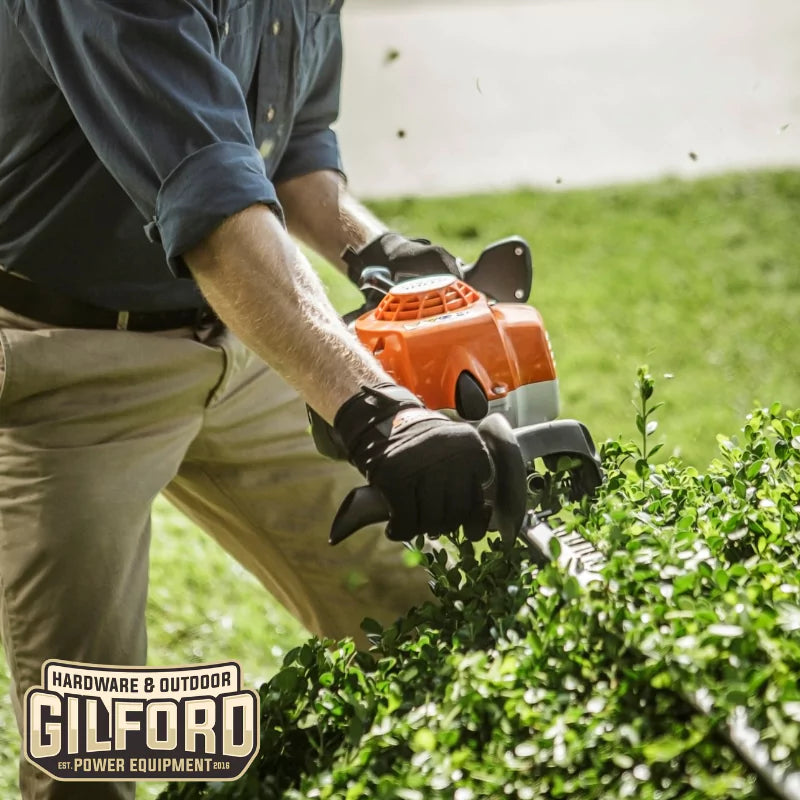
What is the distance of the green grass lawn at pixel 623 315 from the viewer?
3746 millimetres

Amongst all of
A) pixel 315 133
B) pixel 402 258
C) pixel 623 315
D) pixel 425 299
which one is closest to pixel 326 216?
pixel 315 133

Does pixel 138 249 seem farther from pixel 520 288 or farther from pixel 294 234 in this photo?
pixel 520 288

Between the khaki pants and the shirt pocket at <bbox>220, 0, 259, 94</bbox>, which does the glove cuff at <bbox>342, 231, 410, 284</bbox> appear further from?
the shirt pocket at <bbox>220, 0, 259, 94</bbox>

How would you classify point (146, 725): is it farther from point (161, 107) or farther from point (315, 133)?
point (315, 133)

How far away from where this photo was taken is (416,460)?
1647mm

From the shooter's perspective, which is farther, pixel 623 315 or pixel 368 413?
pixel 623 315

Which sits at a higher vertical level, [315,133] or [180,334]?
[315,133]

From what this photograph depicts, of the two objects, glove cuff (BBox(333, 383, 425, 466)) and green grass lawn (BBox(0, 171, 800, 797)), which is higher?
green grass lawn (BBox(0, 171, 800, 797))

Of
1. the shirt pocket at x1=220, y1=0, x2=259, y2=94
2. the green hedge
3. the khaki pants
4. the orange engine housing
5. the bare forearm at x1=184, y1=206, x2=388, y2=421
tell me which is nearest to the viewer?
the green hedge

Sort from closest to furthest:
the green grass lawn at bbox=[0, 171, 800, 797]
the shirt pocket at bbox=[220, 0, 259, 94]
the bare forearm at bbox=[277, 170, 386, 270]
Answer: the shirt pocket at bbox=[220, 0, 259, 94]
the bare forearm at bbox=[277, 170, 386, 270]
the green grass lawn at bbox=[0, 171, 800, 797]

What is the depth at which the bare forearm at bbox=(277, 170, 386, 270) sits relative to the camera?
8.59ft

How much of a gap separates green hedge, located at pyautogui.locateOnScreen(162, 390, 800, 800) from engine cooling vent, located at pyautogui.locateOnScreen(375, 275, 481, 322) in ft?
1.35

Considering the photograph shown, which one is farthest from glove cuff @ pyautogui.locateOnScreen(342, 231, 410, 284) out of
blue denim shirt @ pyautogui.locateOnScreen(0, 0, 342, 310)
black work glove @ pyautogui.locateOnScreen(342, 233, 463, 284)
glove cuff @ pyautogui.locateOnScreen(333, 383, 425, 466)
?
glove cuff @ pyautogui.locateOnScreen(333, 383, 425, 466)

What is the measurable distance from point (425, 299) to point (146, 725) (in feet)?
2.68
